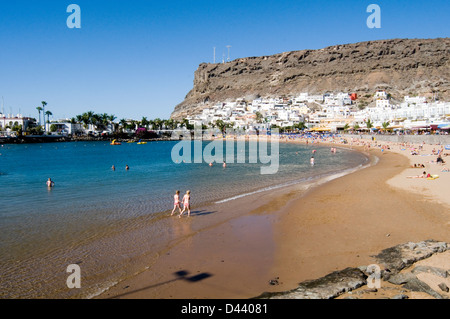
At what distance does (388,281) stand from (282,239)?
14.6ft

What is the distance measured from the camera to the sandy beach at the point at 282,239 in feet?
26.3

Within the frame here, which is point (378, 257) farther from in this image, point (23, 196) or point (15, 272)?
point (23, 196)

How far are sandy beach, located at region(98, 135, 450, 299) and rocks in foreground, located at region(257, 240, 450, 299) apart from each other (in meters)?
0.60

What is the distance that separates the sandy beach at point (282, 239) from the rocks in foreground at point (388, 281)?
60 cm

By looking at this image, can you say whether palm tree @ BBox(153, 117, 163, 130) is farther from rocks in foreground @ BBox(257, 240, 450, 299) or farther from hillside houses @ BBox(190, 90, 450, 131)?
rocks in foreground @ BBox(257, 240, 450, 299)

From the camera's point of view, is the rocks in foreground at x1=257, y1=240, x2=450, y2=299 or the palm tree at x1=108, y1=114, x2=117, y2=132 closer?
the rocks in foreground at x1=257, y1=240, x2=450, y2=299

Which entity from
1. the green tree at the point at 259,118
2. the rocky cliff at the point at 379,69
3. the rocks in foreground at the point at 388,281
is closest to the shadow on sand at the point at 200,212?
the rocks in foreground at the point at 388,281

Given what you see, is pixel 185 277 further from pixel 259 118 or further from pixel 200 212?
pixel 259 118

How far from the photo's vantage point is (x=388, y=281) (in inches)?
282

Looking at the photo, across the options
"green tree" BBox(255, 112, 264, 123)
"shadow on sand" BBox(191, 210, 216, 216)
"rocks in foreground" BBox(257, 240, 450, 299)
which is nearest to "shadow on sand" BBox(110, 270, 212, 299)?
"rocks in foreground" BBox(257, 240, 450, 299)

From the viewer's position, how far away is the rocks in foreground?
21.5 ft

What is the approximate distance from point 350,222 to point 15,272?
11.7 m

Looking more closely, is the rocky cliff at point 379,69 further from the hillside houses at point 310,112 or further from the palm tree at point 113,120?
the palm tree at point 113,120
